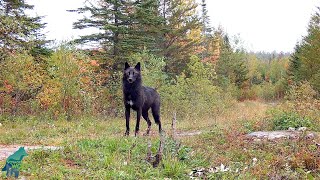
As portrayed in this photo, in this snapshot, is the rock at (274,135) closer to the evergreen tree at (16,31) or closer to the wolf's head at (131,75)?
the wolf's head at (131,75)

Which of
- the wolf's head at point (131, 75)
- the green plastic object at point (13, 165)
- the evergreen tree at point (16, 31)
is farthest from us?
the evergreen tree at point (16, 31)

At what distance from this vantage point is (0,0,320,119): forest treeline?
1530cm

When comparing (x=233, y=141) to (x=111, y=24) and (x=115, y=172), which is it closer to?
(x=115, y=172)

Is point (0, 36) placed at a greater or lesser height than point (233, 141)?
greater

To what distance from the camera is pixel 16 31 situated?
46.0 ft

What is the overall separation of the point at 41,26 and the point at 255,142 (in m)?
17.0

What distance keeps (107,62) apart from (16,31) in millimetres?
7021

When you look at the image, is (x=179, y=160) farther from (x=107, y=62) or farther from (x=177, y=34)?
(x=177, y=34)

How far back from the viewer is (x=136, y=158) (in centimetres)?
617

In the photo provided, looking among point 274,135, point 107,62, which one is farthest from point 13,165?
point 107,62

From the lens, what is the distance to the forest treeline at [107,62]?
15297 mm

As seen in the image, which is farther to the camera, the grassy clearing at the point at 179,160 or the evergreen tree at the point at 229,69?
the evergreen tree at the point at 229,69

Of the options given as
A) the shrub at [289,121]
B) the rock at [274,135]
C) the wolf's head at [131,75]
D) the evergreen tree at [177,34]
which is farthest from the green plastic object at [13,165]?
the evergreen tree at [177,34]

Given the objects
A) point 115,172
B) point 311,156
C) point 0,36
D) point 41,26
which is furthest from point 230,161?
point 41,26
